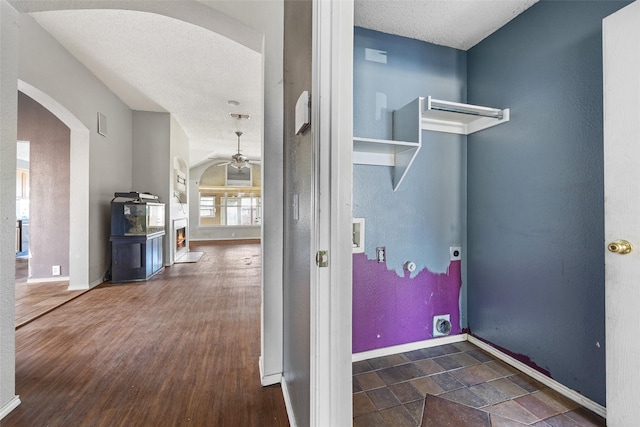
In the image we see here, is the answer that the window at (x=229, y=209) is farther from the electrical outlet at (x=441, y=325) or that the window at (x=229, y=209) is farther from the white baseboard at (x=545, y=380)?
the white baseboard at (x=545, y=380)

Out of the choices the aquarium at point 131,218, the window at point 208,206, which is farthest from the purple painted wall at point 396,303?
the window at point 208,206

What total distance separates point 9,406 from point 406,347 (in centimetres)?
232

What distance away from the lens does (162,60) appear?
3.22 m

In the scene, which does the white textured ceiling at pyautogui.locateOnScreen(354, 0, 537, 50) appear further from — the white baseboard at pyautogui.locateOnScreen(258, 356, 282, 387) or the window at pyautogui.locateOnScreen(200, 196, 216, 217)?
the window at pyautogui.locateOnScreen(200, 196, 216, 217)

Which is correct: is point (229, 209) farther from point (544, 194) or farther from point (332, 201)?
point (332, 201)

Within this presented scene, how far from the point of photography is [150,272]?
14.1 ft

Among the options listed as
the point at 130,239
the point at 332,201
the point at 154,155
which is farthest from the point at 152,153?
the point at 332,201

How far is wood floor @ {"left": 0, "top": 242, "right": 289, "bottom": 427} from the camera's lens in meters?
1.45

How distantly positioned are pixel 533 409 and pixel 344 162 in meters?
1.71

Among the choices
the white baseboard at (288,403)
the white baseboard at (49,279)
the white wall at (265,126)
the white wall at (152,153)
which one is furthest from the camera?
the white wall at (152,153)

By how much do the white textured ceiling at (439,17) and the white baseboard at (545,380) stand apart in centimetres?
226

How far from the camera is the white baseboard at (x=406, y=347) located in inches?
78.3

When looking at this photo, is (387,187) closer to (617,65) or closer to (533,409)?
(617,65)

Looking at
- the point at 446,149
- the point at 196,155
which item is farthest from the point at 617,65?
the point at 196,155
